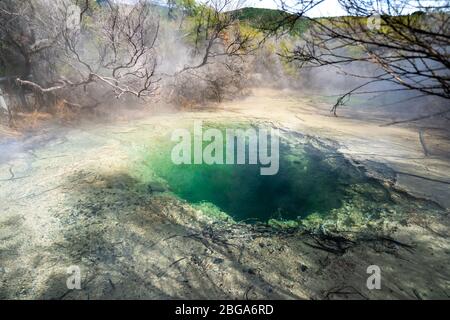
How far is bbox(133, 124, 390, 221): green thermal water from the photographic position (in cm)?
493

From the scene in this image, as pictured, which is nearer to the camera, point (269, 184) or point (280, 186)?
point (280, 186)

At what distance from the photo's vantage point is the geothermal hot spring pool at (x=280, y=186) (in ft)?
15.6

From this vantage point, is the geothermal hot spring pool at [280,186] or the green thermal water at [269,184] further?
the green thermal water at [269,184]

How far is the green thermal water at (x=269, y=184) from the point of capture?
4.93 metres

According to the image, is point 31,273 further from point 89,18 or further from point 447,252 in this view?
point 89,18

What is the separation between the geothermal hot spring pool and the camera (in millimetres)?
4746

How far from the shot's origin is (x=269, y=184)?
5922 mm

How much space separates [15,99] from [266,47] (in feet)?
41.2

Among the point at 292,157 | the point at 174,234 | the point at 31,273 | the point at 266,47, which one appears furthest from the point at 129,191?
the point at 266,47

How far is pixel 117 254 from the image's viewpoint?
348cm

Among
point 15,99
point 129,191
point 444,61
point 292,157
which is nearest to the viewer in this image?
point 444,61

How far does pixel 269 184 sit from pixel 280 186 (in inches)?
8.9

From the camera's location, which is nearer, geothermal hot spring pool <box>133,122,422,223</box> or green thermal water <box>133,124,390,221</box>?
geothermal hot spring pool <box>133,122,422,223</box>

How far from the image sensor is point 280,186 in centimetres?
582
